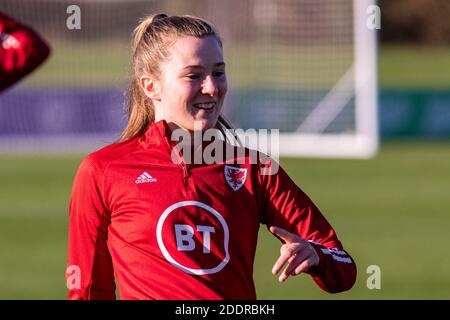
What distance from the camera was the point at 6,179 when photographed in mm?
17688

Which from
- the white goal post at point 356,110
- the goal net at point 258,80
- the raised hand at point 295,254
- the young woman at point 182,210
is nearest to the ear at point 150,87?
the young woman at point 182,210

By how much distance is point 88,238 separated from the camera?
399cm

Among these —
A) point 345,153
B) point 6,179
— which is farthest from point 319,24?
point 6,179

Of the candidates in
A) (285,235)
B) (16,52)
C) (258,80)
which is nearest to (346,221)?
(258,80)

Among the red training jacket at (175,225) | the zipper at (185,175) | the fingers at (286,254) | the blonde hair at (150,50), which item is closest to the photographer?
the fingers at (286,254)

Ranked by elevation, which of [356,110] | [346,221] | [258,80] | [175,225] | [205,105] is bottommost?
[346,221]

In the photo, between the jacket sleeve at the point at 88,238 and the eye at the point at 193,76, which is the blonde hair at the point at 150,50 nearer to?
the eye at the point at 193,76

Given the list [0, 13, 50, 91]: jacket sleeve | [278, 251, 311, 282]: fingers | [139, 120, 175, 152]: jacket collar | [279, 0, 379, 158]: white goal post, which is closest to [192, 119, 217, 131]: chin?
[139, 120, 175, 152]: jacket collar

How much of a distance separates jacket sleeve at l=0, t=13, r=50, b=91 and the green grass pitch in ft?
14.0

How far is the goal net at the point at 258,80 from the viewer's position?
18641 mm

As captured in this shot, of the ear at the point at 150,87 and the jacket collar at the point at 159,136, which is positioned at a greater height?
the ear at the point at 150,87

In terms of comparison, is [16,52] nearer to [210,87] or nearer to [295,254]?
[210,87]

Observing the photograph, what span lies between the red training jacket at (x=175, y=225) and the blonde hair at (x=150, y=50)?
7.9 inches

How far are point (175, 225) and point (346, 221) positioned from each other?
944 centimetres
